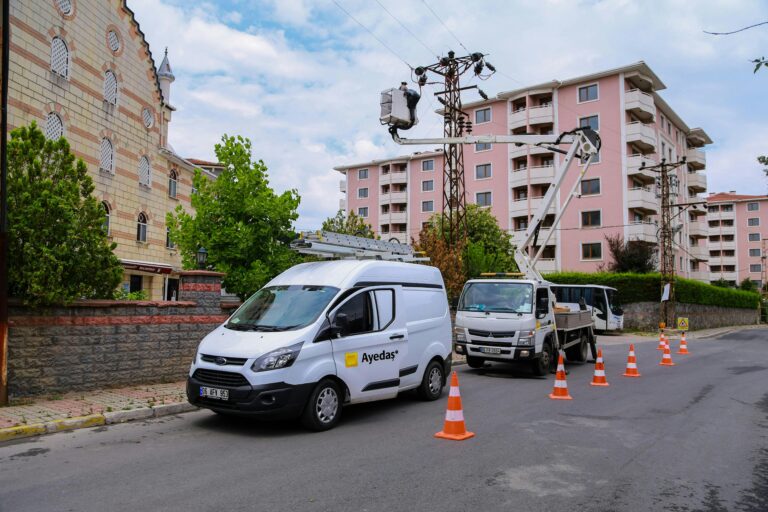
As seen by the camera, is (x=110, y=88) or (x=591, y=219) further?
(x=591, y=219)

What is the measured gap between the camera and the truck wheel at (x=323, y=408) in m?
7.30

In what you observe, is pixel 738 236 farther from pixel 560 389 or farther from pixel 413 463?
pixel 413 463

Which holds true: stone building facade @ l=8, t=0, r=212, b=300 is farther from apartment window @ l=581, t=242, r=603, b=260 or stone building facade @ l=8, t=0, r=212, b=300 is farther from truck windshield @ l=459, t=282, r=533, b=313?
apartment window @ l=581, t=242, r=603, b=260

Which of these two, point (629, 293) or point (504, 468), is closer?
point (504, 468)

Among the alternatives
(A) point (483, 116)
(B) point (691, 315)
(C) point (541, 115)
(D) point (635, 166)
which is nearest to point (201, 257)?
(D) point (635, 166)

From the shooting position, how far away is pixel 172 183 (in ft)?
104

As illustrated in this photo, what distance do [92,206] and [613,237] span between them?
4267cm

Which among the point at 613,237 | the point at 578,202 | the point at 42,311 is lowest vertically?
the point at 42,311

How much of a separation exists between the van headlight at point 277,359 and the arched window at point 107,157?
70.2 ft

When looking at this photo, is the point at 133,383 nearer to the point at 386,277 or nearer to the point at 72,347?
the point at 72,347

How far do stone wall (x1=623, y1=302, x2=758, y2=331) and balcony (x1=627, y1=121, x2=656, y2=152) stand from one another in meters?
13.4

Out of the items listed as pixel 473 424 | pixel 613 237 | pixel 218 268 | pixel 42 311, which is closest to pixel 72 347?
pixel 42 311

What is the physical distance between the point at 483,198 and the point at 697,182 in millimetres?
Answer: 26890

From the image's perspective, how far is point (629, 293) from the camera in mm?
38781
